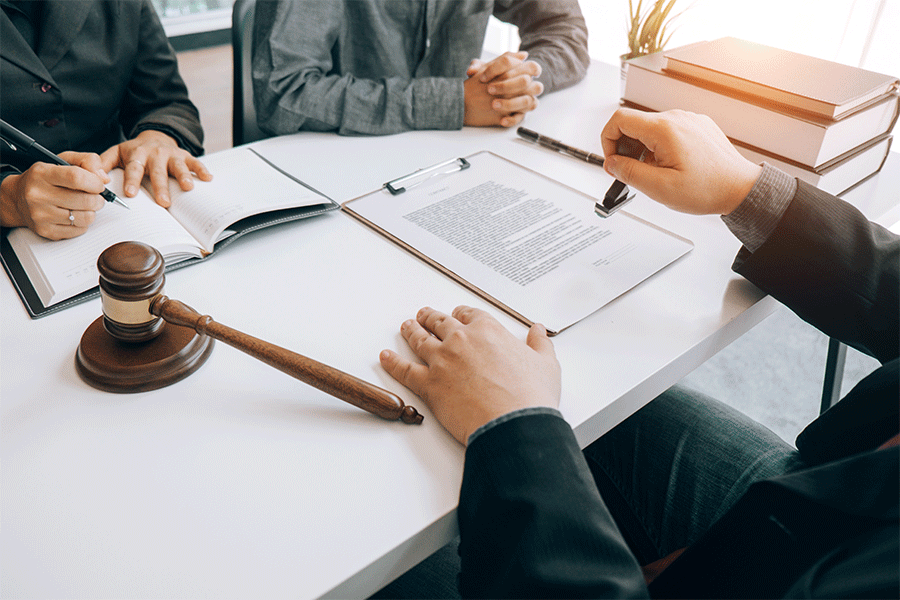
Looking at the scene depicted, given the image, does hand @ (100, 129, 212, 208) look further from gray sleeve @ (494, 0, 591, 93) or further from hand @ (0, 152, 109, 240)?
gray sleeve @ (494, 0, 591, 93)

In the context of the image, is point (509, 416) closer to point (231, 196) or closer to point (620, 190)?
point (620, 190)

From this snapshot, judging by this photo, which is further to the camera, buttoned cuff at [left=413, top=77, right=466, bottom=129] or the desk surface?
buttoned cuff at [left=413, top=77, right=466, bottom=129]

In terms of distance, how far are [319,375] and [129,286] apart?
0.21m

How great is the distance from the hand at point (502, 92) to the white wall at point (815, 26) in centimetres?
82

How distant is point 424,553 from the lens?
0.54 metres

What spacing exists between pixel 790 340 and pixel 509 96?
1.27 metres

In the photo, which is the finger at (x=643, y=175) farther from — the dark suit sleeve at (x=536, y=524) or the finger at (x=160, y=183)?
the finger at (x=160, y=183)

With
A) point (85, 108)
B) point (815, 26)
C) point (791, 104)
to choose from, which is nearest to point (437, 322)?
point (791, 104)

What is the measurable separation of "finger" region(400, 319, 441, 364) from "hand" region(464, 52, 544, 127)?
65cm

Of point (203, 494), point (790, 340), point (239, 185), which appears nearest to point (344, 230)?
point (239, 185)

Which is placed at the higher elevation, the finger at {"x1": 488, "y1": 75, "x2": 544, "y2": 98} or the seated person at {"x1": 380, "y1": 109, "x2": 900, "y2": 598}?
the finger at {"x1": 488, "y1": 75, "x2": 544, "y2": 98}

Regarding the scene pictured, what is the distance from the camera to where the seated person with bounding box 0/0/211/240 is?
2.63ft

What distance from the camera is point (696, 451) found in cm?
86

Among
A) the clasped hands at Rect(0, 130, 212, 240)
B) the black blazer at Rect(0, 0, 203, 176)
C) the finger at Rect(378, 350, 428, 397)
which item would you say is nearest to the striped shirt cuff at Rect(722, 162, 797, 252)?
the finger at Rect(378, 350, 428, 397)
